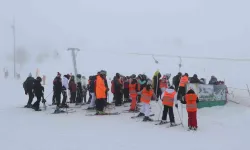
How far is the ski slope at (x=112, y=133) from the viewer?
9086 millimetres

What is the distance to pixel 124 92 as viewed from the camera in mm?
18422

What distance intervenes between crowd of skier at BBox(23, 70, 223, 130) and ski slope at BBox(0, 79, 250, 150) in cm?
68

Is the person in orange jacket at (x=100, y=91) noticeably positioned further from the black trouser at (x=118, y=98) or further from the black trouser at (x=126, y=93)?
the black trouser at (x=126, y=93)

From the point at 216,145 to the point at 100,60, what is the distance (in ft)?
164

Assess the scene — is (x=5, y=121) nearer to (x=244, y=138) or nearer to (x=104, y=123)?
(x=104, y=123)

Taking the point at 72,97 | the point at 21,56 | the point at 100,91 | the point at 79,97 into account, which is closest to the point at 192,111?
the point at 100,91

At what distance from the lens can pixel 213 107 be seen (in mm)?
16797

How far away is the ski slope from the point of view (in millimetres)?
9086

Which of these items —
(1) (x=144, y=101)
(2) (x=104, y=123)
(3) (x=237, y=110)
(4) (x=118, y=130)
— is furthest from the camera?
(3) (x=237, y=110)

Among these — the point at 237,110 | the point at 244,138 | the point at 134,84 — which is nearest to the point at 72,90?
the point at 134,84

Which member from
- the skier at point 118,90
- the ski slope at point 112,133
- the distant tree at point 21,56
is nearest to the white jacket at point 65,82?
the ski slope at point 112,133

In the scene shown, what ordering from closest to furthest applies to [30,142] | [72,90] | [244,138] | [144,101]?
1. [30,142]
2. [244,138]
3. [144,101]
4. [72,90]

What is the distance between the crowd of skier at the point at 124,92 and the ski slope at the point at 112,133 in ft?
2.23

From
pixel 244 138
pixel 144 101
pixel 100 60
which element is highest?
pixel 100 60
